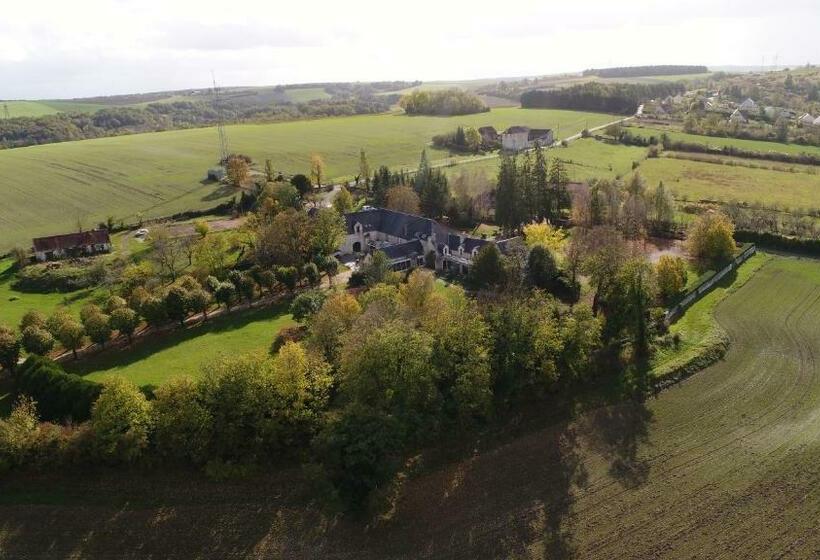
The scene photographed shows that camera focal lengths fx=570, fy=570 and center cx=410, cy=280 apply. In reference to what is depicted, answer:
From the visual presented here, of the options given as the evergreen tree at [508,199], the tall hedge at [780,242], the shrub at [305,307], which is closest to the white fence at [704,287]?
the tall hedge at [780,242]

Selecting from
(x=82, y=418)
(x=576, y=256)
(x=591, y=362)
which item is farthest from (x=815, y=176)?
(x=82, y=418)

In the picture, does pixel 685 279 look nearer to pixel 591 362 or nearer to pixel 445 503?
pixel 591 362

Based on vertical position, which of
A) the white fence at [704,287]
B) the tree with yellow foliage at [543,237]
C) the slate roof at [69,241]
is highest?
the slate roof at [69,241]

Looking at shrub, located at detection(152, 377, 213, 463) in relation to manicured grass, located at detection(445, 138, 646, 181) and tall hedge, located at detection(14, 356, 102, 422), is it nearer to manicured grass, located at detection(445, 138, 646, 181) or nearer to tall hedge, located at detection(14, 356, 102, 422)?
tall hedge, located at detection(14, 356, 102, 422)

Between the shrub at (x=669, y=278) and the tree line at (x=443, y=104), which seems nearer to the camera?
the shrub at (x=669, y=278)

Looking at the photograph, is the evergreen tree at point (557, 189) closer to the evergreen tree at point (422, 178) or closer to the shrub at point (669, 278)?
the evergreen tree at point (422, 178)

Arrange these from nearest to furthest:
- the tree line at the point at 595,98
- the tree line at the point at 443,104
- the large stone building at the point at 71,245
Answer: the large stone building at the point at 71,245 → the tree line at the point at 595,98 → the tree line at the point at 443,104

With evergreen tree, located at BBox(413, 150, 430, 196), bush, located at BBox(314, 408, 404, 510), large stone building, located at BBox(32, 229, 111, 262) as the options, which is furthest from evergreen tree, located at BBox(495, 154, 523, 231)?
large stone building, located at BBox(32, 229, 111, 262)
